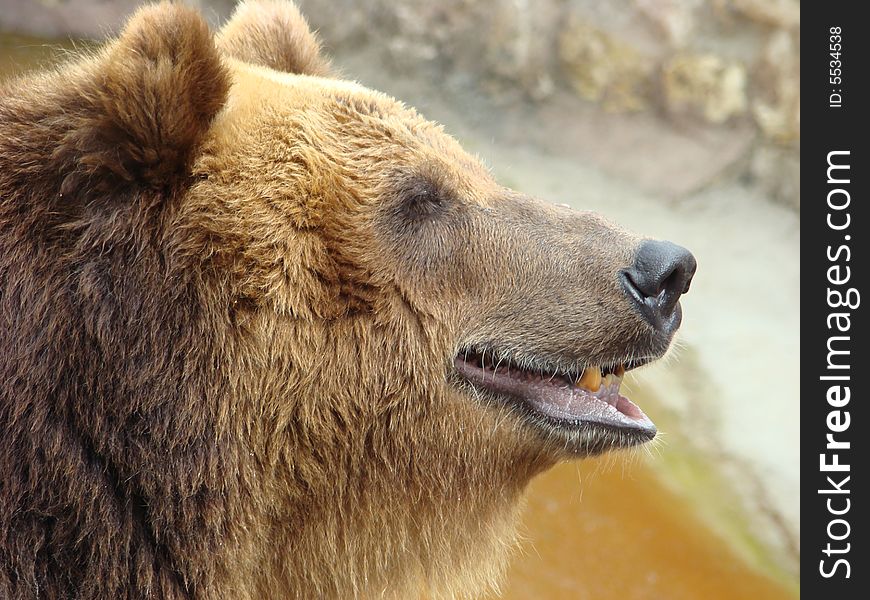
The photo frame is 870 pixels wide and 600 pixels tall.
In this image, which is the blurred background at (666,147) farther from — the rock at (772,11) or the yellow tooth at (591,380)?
the yellow tooth at (591,380)

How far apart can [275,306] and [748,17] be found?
831 cm

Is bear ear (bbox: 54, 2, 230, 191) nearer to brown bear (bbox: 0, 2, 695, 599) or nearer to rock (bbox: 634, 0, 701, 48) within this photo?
brown bear (bbox: 0, 2, 695, 599)

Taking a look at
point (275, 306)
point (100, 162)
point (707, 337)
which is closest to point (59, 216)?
point (100, 162)

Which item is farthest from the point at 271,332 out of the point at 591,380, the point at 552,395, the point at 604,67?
the point at 604,67

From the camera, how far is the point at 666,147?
10047mm

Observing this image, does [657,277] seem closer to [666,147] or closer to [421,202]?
[421,202]

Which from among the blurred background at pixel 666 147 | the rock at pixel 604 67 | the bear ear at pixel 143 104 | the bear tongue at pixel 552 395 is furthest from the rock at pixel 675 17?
the bear ear at pixel 143 104

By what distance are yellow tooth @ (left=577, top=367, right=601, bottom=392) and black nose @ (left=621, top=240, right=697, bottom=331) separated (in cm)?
26

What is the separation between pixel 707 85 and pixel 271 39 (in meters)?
7.13

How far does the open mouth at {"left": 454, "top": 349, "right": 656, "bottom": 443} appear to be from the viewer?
311 centimetres

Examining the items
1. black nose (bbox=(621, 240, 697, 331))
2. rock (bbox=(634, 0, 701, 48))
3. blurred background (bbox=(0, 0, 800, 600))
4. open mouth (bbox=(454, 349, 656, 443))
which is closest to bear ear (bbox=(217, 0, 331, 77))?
open mouth (bbox=(454, 349, 656, 443))

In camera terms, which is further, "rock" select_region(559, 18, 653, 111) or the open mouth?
"rock" select_region(559, 18, 653, 111)
